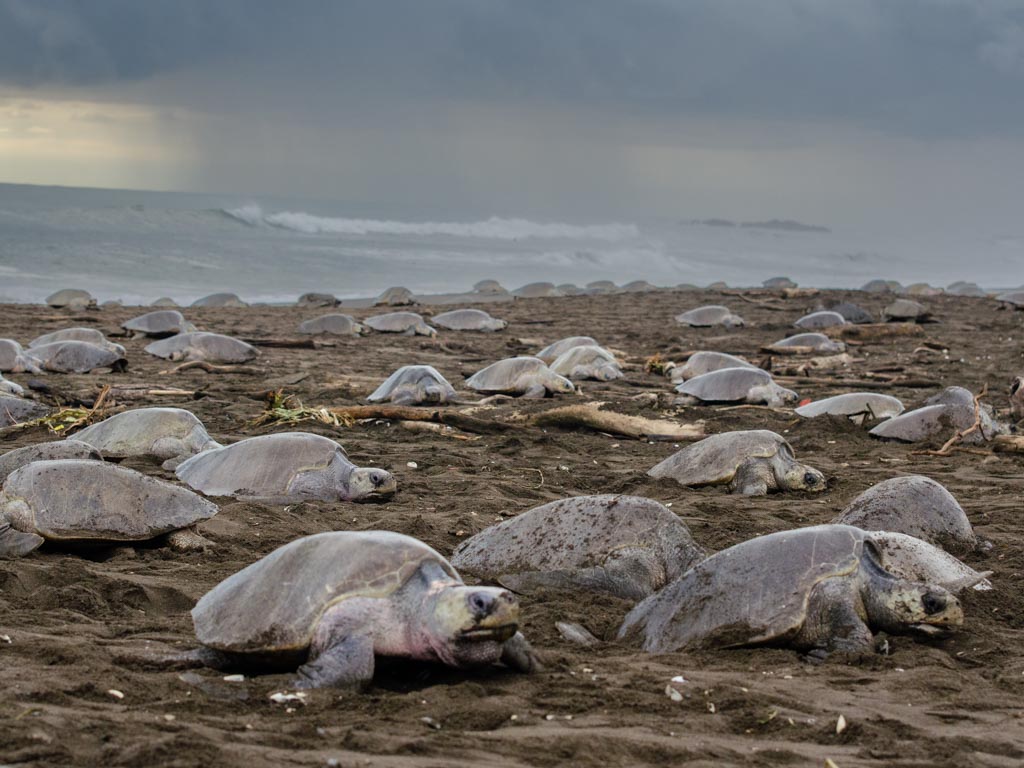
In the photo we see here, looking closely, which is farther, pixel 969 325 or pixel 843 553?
pixel 969 325

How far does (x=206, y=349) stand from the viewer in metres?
11.6

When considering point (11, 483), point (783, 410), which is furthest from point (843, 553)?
point (783, 410)

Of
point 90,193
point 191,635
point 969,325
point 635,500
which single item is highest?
point 90,193

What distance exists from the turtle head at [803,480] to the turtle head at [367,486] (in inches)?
83.2

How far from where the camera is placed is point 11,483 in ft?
14.0

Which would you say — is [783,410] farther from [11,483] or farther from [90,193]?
[90,193]

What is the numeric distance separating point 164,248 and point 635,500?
3522 centimetres

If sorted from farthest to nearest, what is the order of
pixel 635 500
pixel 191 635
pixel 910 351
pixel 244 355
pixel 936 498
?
pixel 910 351 → pixel 244 355 → pixel 936 498 → pixel 635 500 → pixel 191 635

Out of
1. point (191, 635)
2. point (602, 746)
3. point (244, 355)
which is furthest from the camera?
point (244, 355)

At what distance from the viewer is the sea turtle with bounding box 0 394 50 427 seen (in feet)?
23.3

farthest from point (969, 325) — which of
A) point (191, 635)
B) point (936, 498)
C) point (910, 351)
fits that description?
point (191, 635)

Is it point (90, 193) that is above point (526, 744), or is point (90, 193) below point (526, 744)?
above

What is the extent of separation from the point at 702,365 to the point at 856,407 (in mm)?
2450

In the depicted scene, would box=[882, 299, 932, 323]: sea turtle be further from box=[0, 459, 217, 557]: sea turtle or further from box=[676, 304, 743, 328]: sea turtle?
box=[0, 459, 217, 557]: sea turtle
